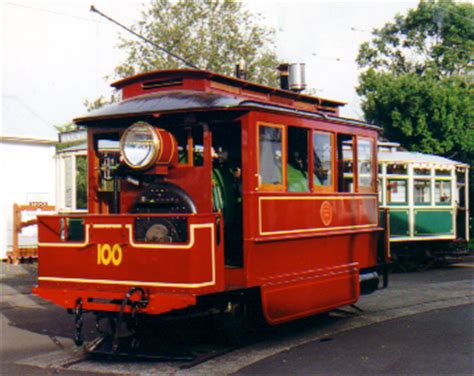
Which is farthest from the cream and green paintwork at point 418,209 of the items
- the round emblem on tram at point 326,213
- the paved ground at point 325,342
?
the round emblem on tram at point 326,213

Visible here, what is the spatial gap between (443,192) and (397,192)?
1.71 meters

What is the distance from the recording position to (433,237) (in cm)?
1753

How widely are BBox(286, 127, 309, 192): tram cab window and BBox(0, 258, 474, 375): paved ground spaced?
1.78 m

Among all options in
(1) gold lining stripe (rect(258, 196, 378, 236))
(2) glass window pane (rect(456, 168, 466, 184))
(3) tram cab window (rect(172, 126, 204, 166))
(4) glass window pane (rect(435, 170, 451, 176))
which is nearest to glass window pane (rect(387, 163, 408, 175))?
(4) glass window pane (rect(435, 170, 451, 176))

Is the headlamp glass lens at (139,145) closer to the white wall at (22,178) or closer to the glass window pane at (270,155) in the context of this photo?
the glass window pane at (270,155)

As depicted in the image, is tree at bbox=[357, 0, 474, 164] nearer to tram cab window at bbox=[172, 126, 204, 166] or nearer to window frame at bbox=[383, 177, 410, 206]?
window frame at bbox=[383, 177, 410, 206]

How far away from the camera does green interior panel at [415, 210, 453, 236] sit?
1730 cm

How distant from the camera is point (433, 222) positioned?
17609 mm

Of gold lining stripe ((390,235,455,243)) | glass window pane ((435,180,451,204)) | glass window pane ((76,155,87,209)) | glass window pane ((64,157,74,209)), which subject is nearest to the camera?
gold lining stripe ((390,235,455,243))

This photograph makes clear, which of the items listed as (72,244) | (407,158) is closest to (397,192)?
(407,158)

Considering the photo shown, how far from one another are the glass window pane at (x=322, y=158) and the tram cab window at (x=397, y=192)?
8089 mm

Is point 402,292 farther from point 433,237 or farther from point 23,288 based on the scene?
point 23,288

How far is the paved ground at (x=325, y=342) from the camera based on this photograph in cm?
716

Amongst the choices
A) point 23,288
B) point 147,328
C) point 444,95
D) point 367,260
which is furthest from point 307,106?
point 444,95
